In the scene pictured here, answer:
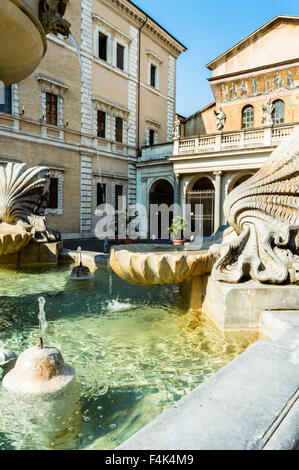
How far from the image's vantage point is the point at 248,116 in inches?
823

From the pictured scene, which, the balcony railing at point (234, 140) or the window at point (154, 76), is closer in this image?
the balcony railing at point (234, 140)

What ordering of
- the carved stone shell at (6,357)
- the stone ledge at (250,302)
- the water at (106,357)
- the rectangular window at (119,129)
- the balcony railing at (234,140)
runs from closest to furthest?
the water at (106,357) → the carved stone shell at (6,357) → the stone ledge at (250,302) → the balcony railing at (234,140) → the rectangular window at (119,129)

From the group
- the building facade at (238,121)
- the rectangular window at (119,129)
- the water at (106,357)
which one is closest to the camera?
the water at (106,357)

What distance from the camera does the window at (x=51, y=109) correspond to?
647 inches

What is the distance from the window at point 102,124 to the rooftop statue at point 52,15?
1637 cm

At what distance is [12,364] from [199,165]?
16.6 m

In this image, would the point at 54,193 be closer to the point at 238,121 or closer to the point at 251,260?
the point at 238,121

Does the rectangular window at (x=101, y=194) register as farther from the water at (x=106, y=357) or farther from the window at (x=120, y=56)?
the water at (x=106, y=357)

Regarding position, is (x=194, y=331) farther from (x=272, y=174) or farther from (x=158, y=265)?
(x=272, y=174)

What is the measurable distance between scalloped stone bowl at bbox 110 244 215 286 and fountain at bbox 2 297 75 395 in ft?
4.00

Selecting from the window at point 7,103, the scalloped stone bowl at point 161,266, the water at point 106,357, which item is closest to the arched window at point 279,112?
the window at point 7,103

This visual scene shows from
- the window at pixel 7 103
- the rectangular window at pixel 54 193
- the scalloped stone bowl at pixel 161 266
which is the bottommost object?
the scalloped stone bowl at pixel 161 266

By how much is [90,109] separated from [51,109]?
2545 mm

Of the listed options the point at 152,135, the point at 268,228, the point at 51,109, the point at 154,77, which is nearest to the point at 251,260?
the point at 268,228
